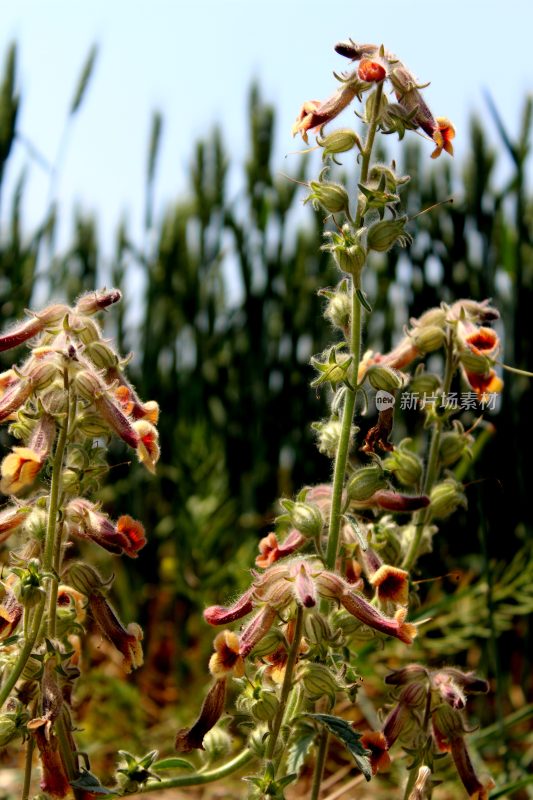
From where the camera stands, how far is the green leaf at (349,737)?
3.11 feet

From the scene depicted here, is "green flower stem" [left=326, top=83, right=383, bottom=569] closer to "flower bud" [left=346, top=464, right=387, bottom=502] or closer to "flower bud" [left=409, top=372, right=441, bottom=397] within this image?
"flower bud" [left=346, top=464, right=387, bottom=502]

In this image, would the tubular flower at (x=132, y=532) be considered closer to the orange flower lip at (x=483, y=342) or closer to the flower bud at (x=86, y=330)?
the flower bud at (x=86, y=330)

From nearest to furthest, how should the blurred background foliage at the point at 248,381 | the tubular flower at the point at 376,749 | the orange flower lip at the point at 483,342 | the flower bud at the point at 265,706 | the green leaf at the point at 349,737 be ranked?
1. the green leaf at the point at 349,737
2. the flower bud at the point at 265,706
3. the tubular flower at the point at 376,749
4. the orange flower lip at the point at 483,342
5. the blurred background foliage at the point at 248,381

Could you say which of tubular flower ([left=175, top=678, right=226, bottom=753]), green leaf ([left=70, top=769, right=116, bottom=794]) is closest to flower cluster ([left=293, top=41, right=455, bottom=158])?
tubular flower ([left=175, top=678, right=226, bottom=753])

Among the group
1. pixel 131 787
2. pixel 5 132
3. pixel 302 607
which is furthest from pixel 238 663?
pixel 5 132

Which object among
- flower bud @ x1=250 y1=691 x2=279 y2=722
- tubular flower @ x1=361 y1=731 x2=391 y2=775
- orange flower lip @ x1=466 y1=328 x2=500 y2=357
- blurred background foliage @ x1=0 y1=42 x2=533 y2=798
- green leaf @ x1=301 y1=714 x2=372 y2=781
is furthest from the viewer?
blurred background foliage @ x1=0 y1=42 x2=533 y2=798

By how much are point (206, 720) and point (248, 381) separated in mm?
2306

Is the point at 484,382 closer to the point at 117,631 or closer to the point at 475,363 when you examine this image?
the point at 475,363

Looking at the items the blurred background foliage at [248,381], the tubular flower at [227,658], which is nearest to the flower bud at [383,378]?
the tubular flower at [227,658]

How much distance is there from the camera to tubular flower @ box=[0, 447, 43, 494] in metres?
0.96

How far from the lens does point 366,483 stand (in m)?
1.13

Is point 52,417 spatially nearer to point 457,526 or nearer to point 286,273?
point 457,526

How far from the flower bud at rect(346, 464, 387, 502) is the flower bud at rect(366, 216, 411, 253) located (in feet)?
0.90

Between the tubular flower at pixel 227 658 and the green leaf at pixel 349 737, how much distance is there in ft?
0.36
